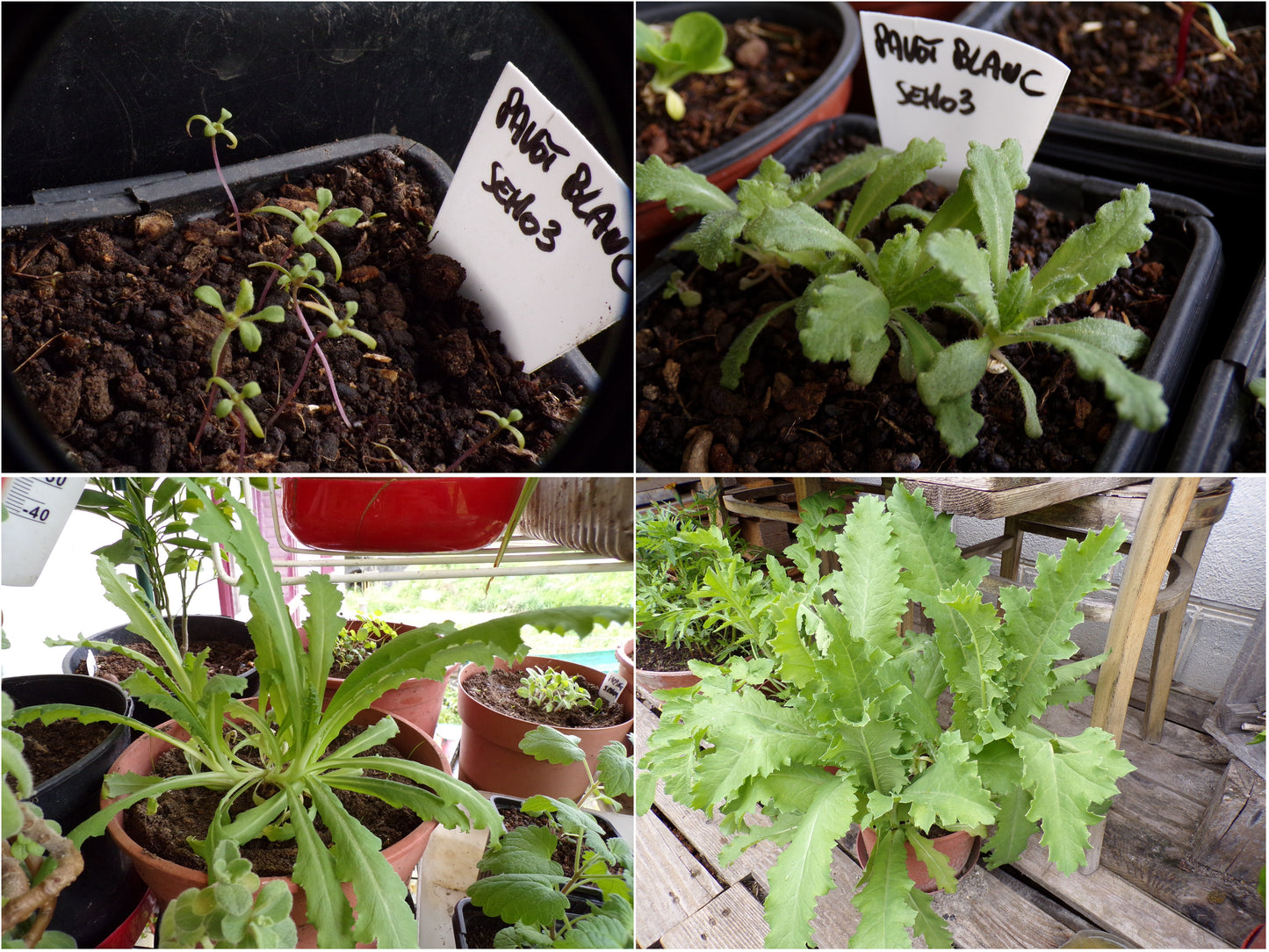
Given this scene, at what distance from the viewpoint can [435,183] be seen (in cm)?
90

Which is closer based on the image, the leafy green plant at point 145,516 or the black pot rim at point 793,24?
the leafy green plant at point 145,516

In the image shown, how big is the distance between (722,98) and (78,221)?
2.88 feet

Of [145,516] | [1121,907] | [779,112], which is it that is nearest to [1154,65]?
[779,112]

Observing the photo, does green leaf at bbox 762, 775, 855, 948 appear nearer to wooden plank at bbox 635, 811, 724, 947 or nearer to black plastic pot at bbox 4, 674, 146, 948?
wooden plank at bbox 635, 811, 724, 947

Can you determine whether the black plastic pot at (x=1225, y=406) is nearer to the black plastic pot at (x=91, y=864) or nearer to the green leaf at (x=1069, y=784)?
the green leaf at (x=1069, y=784)

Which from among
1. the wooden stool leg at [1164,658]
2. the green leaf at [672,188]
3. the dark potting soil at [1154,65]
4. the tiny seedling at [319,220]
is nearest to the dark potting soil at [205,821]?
the tiny seedling at [319,220]

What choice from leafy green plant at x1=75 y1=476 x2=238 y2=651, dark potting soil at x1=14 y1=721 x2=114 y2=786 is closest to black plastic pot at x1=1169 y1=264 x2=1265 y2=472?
leafy green plant at x1=75 y1=476 x2=238 y2=651

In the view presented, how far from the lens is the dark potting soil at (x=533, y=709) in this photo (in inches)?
37.9

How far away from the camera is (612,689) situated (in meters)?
1.02

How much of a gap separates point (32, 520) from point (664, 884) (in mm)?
693

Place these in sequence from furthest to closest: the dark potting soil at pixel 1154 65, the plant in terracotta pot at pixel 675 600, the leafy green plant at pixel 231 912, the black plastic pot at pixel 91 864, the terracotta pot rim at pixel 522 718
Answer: the plant in terracotta pot at pixel 675 600 < the dark potting soil at pixel 1154 65 < the terracotta pot rim at pixel 522 718 < the black plastic pot at pixel 91 864 < the leafy green plant at pixel 231 912

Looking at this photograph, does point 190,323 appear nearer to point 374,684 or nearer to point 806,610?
point 374,684

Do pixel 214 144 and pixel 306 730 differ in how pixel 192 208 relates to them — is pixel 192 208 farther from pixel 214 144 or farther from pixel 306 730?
pixel 306 730

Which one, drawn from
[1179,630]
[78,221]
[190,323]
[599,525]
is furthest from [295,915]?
[1179,630]
